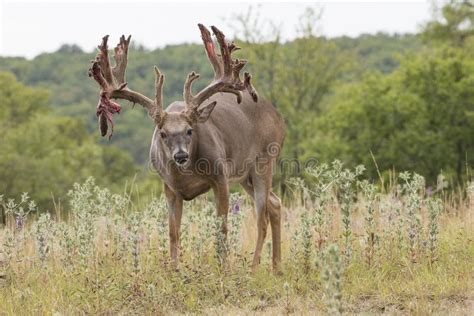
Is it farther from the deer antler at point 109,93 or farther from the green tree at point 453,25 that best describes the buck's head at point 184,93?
the green tree at point 453,25

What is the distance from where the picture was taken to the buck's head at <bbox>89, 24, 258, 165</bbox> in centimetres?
789

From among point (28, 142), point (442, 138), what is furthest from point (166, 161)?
point (28, 142)

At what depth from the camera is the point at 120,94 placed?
8133 millimetres

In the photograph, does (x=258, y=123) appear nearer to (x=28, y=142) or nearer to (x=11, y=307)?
(x=11, y=307)

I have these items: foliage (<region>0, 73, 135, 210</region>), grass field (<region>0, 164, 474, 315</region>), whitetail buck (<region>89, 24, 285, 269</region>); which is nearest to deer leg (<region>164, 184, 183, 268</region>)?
whitetail buck (<region>89, 24, 285, 269</region>)

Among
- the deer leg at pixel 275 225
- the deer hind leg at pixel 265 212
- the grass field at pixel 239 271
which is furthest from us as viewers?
the deer hind leg at pixel 265 212

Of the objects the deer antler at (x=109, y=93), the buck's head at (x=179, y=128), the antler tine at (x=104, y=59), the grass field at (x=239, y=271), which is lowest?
the grass field at (x=239, y=271)

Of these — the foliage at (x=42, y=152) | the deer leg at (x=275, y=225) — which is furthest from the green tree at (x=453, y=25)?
the deer leg at (x=275, y=225)

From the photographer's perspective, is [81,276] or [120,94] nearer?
[81,276]

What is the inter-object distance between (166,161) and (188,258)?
3.55ft

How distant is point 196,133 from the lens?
8.20 metres

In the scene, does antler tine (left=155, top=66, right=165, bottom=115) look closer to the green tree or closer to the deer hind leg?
the deer hind leg

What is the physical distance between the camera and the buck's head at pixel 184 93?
789cm

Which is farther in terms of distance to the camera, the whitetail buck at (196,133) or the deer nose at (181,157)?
the whitetail buck at (196,133)
